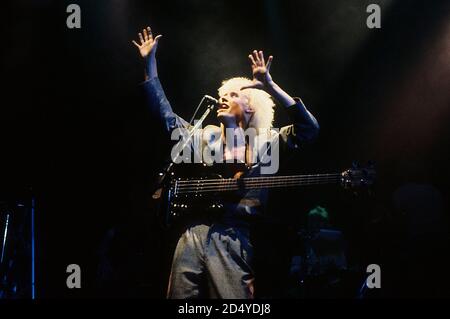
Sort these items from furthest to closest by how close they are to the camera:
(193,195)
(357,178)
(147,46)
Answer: (357,178) → (147,46) → (193,195)

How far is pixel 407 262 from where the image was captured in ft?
16.6

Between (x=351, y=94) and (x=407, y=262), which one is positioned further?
(x=351, y=94)

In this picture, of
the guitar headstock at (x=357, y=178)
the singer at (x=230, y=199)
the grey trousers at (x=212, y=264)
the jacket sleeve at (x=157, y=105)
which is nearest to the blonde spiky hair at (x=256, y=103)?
the singer at (x=230, y=199)

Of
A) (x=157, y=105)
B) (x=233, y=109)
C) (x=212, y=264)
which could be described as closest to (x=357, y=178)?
(x=233, y=109)

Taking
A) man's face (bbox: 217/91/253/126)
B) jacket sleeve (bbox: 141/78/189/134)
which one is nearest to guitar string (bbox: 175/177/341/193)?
jacket sleeve (bbox: 141/78/189/134)

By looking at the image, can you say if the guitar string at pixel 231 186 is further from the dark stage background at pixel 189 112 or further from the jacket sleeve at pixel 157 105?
the dark stage background at pixel 189 112

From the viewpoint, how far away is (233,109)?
3719 millimetres

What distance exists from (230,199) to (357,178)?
1.49 metres

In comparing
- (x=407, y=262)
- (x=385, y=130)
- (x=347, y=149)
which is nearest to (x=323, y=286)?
(x=407, y=262)

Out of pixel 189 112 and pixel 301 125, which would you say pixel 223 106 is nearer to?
pixel 301 125

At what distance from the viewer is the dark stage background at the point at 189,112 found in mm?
4992

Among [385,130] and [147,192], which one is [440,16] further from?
[147,192]

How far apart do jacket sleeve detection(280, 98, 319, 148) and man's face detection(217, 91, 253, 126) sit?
0.52 m

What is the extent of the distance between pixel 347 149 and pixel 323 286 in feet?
6.71
